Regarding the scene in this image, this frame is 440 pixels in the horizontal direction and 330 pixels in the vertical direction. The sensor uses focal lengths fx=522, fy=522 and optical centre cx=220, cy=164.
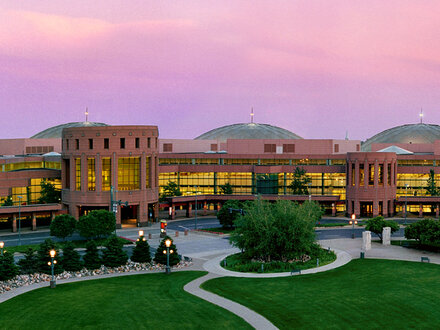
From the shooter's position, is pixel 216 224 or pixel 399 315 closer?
pixel 399 315

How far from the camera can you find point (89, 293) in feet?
155

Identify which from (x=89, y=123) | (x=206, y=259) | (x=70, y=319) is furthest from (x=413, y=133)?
(x=70, y=319)

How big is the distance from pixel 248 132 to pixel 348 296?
4925 inches

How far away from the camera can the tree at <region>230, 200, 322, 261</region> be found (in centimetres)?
5931

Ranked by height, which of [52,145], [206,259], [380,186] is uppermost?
[52,145]

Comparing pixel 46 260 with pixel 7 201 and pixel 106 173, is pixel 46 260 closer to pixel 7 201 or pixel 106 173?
pixel 106 173

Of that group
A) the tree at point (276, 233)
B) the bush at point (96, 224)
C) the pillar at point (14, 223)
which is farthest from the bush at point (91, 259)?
the pillar at point (14, 223)

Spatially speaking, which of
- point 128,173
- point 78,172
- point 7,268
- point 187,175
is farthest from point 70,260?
point 187,175

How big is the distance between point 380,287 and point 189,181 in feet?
255

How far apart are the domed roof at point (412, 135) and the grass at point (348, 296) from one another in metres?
113

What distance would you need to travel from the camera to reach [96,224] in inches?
3039

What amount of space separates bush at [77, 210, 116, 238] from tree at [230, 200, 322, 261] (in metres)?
24.9

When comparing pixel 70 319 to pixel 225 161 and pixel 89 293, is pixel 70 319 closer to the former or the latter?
pixel 89 293

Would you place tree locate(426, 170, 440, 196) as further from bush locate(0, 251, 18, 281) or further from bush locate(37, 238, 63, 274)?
bush locate(0, 251, 18, 281)
